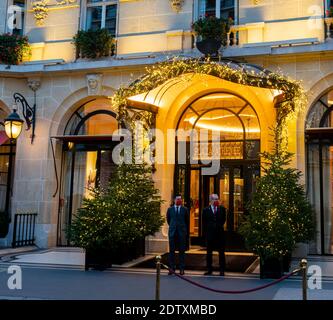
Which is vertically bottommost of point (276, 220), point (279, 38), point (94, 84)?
point (276, 220)

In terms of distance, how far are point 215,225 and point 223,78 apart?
372cm

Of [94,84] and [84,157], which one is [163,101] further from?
[84,157]

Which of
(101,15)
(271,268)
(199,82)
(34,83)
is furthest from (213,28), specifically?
(271,268)

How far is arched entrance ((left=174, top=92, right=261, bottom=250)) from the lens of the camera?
550 inches

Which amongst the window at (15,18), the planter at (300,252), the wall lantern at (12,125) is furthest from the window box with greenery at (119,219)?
the window at (15,18)

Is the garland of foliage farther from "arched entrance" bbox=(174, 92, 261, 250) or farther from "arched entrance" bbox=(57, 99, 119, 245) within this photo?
"arched entrance" bbox=(57, 99, 119, 245)

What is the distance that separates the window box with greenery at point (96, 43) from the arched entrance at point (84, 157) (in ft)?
4.95

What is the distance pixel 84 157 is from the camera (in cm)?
1544

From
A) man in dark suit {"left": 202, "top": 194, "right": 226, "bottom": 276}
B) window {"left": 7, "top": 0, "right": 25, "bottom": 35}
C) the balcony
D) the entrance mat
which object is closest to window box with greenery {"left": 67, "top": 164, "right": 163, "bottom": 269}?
the entrance mat

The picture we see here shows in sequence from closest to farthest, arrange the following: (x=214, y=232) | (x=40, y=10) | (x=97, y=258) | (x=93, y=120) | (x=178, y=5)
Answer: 1. (x=214, y=232)
2. (x=97, y=258)
3. (x=178, y=5)
4. (x=93, y=120)
5. (x=40, y=10)

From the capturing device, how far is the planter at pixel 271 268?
9742 millimetres

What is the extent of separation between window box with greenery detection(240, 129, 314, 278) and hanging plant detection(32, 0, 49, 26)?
9687 mm

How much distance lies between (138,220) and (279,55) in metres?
6.03
